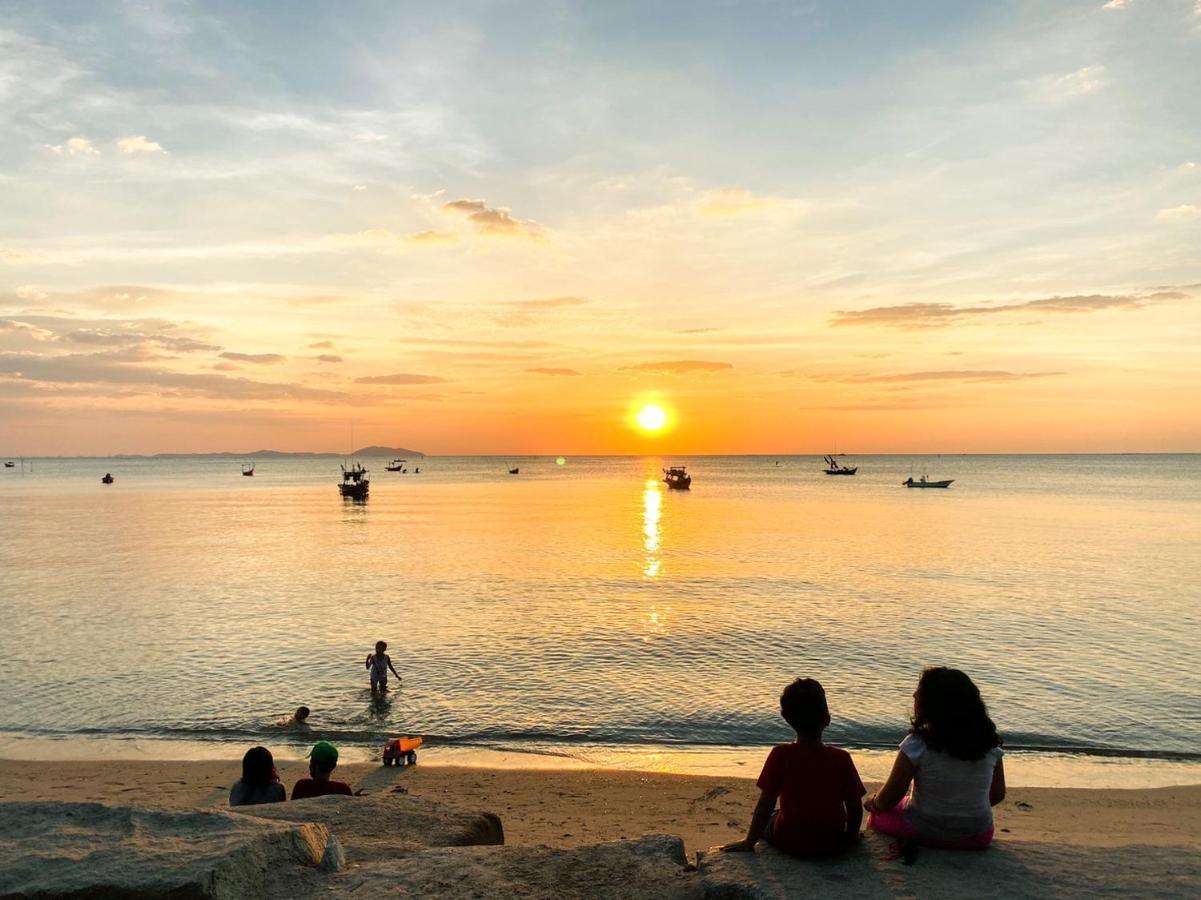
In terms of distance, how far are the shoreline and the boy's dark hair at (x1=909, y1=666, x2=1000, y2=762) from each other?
32.3ft

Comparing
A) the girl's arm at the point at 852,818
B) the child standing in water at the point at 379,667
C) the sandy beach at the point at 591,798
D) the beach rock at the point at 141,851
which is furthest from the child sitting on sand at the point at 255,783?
the child standing in water at the point at 379,667

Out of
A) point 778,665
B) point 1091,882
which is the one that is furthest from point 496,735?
point 1091,882

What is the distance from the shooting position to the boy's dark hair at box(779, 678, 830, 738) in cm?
573

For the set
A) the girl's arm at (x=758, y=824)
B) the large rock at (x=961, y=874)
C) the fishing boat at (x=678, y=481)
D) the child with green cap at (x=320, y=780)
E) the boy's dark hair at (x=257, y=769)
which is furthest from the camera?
the fishing boat at (x=678, y=481)

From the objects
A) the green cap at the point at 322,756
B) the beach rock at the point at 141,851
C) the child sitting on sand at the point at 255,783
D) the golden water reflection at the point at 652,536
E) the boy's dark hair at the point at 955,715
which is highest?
the boy's dark hair at the point at 955,715

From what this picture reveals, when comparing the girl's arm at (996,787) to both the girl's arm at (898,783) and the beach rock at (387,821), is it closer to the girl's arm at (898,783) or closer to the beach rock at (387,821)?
the girl's arm at (898,783)

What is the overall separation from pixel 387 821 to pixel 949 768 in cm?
539

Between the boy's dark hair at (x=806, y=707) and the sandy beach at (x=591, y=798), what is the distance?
6545mm

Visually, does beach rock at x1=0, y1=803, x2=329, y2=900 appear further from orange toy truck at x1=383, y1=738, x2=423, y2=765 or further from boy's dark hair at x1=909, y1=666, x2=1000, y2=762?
orange toy truck at x1=383, y1=738, x2=423, y2=765

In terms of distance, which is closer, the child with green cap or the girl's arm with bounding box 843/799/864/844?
the girl's arm with bounding box 843/799/864/844

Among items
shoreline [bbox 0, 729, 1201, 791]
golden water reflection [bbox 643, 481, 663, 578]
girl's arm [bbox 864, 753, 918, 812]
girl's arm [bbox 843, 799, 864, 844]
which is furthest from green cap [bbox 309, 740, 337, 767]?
golden water reflection [bbox 643, 481, 663, 578]

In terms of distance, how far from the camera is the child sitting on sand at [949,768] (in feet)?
19.3

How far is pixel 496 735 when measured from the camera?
17.6 metres

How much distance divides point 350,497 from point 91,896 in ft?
367
